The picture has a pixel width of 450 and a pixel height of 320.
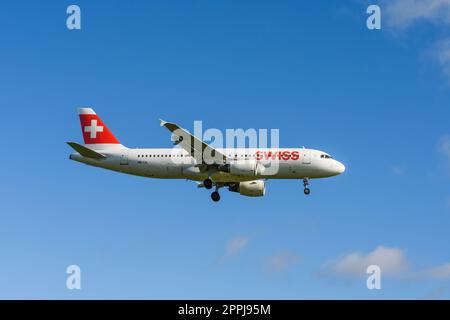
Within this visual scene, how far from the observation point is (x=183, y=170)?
71000 millimetres

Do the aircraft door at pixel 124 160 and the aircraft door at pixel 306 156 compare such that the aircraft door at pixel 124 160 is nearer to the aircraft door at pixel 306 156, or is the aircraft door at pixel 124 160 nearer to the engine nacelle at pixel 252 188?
the engine nacelle at pixel 252 188

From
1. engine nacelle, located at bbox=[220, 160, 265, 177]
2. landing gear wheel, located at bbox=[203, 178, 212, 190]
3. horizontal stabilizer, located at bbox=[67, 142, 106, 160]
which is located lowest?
landing gear wheel, located at bbox=[203, 178, 212, 190]

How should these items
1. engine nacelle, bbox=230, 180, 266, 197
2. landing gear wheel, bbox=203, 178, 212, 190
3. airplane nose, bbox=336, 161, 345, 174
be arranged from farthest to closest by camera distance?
engine nacelle, bbox=230, 180, 266, 197 → landing gear wheel, bbox=203, 178, 212, 190 → airplane nose, bbox=336, 161, 345, 174

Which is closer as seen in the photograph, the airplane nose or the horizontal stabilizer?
the airplane nose

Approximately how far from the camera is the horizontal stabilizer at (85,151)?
233 ft

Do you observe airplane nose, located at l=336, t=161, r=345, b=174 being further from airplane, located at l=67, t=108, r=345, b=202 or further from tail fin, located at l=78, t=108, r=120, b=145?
tail fin, located at l=78, t=108, r=120, b=145

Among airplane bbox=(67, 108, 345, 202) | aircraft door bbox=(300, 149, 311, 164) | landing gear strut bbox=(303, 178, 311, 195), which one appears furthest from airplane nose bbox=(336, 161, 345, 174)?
landing gear strut bbox=(303, 178, 311, 195)

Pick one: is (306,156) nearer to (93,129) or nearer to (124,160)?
(124,160)

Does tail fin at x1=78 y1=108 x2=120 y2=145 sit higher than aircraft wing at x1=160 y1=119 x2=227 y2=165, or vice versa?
tail fin at x1=78 y1=108 x2=120 y2=145

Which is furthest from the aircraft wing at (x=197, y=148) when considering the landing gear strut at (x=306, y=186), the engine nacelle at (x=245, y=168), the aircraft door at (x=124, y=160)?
the landing gear strut at (x=306, y=186)

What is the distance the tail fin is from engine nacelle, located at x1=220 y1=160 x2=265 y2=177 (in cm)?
1370

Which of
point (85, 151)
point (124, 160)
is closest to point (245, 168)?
point (124, 160)

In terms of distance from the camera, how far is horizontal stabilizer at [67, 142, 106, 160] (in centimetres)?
7106
